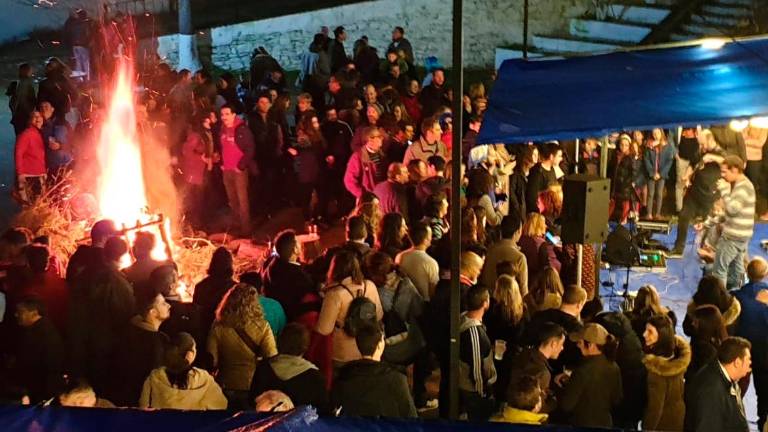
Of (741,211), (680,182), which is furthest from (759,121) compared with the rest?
(680,182)

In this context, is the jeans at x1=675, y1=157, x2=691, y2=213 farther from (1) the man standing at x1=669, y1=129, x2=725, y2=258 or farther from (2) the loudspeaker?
(2) the loudspeaker

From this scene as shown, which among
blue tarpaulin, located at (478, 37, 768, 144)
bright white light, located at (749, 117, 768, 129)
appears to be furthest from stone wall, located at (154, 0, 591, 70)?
blue tarpaulin, located at (478, 37, 768, 144)

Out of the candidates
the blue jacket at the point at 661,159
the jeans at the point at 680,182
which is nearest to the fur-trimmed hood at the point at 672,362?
the blue jacket at the point at 661,159

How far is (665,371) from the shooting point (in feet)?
19.5

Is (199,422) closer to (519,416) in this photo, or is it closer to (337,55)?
(519,416)

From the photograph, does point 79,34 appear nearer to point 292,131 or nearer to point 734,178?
point 292,131

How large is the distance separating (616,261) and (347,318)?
453cm

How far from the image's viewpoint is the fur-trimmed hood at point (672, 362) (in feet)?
19.5

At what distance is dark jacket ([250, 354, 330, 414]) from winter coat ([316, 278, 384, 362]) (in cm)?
84

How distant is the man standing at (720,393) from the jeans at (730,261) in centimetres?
371

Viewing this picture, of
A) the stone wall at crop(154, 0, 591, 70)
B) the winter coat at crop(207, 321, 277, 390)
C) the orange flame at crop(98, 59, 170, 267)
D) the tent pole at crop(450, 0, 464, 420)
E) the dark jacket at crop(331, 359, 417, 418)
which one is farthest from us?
the stone wall at crop(154, 0, 591, 70)

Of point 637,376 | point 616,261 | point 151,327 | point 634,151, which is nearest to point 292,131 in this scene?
point 634,151

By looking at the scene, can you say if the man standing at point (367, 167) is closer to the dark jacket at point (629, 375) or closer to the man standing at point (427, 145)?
the man standing at point (427, 145)

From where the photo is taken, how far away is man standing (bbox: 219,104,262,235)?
37.4 feet
